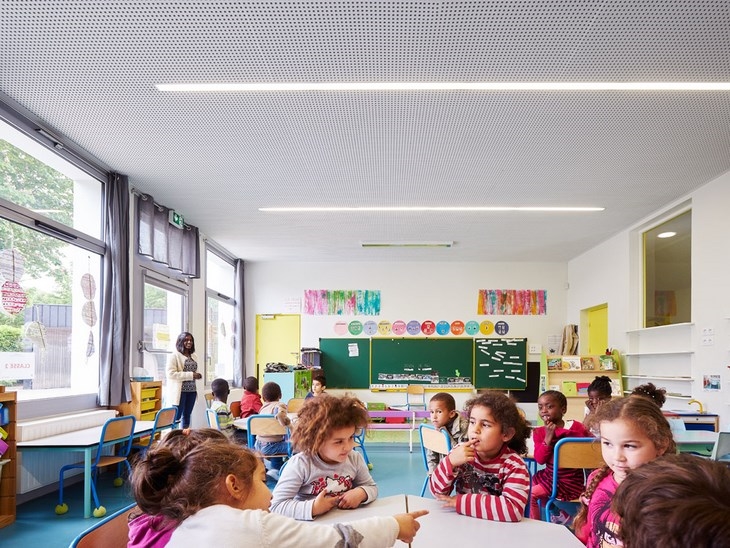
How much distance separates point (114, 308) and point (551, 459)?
4140 millimetres

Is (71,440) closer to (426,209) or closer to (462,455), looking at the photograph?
(462,455)

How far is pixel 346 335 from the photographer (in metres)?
10.7

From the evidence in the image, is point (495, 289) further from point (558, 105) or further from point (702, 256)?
point (558, 105)

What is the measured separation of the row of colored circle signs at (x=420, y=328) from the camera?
10.6 m

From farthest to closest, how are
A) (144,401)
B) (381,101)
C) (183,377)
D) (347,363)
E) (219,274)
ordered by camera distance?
1. (347,363)
2. (219,274)
3. (183,377)
4. (144,401)
5. (381,101)

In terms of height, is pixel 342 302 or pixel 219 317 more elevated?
pixel 342 302

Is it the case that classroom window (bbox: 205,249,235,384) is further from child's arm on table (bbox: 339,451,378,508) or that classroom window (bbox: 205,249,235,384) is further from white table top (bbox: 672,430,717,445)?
child's arm on table (bbox: 339,451,378,508)

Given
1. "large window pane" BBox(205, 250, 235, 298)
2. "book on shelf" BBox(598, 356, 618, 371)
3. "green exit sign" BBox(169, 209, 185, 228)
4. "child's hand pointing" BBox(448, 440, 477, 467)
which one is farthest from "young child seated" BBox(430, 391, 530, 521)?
"large window pane" BBox(205, 250, 235, 298)

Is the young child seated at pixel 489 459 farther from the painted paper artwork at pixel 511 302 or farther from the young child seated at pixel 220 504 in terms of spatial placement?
the painted paper artwork at pixel 511 302

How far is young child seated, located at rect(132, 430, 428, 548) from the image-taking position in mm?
1188

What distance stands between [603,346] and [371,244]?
3.97 m

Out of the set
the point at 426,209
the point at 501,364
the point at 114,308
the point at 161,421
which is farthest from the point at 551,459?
the point at 501,364

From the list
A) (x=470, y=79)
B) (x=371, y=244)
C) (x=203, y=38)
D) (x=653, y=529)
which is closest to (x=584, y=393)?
(x=371, y=244)

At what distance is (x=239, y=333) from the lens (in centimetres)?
1045
